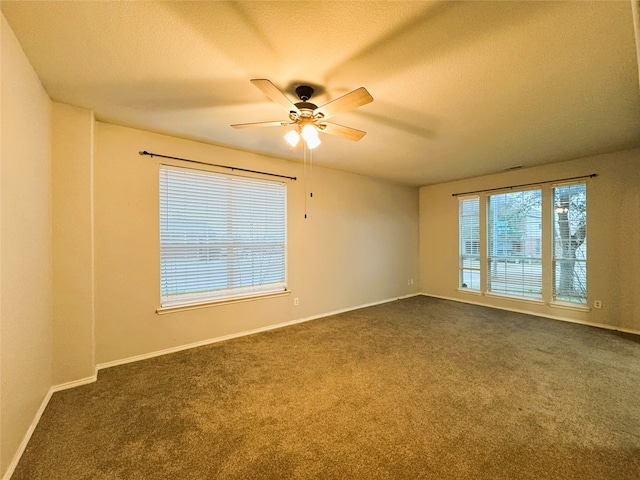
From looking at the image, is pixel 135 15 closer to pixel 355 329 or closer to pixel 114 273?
pixel 114 273

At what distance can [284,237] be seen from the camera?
4.04 m

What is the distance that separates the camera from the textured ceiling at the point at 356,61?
1430 millimetres

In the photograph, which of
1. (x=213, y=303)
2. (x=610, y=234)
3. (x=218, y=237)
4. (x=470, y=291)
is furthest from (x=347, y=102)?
(x=470, y=291)

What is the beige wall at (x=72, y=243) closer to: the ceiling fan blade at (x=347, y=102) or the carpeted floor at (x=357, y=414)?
the carpeted floor at (x=357, y=414)

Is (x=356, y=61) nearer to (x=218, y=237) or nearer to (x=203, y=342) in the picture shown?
(x=218, y=237)

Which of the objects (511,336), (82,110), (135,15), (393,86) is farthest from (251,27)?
(511,336)

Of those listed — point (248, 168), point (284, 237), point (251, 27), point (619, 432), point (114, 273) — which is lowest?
point (619, 432)

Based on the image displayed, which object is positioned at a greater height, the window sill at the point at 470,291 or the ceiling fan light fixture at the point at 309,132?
the ceiling fan light fixture at the point at 309,132

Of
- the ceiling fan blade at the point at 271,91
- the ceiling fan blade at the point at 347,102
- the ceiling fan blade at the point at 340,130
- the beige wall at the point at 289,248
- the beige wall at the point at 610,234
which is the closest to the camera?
the ceiling fan blade at the point at 271,91

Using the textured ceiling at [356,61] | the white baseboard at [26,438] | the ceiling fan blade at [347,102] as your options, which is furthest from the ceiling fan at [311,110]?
the white baseboard at [26,438]

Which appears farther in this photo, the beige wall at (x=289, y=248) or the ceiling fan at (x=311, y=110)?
the beige wall at (x=289, y=248)

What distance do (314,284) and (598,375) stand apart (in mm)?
3307

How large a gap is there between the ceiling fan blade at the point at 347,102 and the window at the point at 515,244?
4.23m

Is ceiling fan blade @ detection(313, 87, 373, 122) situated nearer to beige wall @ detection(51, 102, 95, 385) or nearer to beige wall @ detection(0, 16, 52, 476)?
beige wall @ detection(0, 16, 52, 476)
